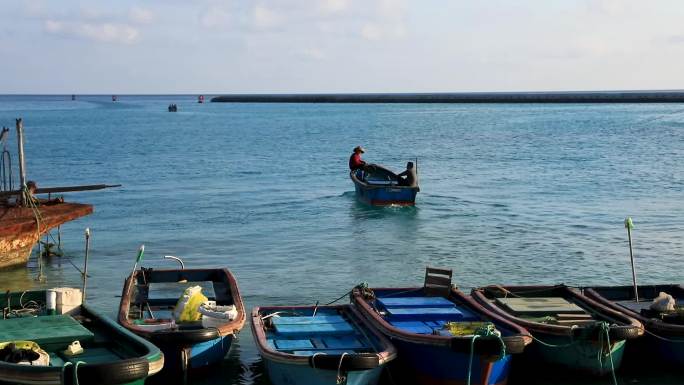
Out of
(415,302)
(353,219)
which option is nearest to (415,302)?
(415,302)

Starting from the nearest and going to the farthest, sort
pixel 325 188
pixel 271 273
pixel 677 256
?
pixel 271 273
pixel 677 256
pixel 325 188

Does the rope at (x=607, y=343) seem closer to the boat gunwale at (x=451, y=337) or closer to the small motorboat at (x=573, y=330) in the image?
the small motorboat at (x=573, y=330)

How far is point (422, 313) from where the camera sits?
15.0 metres

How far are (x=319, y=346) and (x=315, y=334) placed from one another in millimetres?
583

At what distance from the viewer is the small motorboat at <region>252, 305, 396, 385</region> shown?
12.4 meters

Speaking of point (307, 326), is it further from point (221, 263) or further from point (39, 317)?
point (221, 263)

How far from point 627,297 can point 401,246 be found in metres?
11.7

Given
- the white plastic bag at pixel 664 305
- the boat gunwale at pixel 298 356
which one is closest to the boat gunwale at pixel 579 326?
the white plastic bag at pixel 664 305

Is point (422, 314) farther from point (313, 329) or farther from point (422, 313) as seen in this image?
point (313, 329)

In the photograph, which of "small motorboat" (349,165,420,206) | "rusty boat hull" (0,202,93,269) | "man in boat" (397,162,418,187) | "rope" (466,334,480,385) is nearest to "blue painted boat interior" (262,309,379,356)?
"rope" (466,334,480,385)

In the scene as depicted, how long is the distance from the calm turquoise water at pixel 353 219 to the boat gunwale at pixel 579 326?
0.97 meters

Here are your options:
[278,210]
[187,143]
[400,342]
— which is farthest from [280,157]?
[400,342]

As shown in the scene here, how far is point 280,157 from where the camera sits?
64.0 meters

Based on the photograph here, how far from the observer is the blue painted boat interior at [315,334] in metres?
13.7
